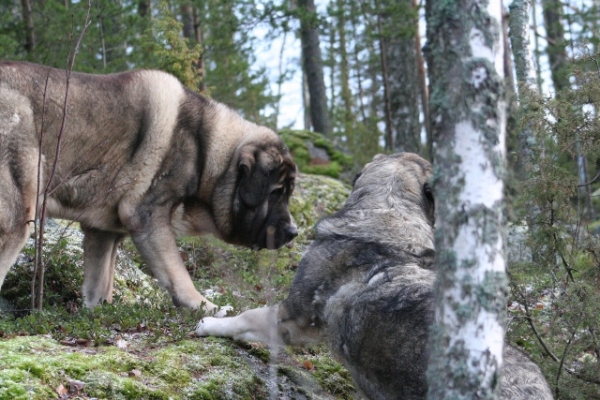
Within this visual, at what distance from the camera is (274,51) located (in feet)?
99.1

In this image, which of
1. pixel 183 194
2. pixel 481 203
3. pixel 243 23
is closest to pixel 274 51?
pixel 243 23

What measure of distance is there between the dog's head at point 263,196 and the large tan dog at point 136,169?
0.03 feet

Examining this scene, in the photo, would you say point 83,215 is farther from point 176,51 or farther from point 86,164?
point 176,51

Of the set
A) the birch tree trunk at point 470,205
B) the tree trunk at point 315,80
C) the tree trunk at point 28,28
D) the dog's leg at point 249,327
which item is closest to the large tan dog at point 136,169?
the dog's leg at point 249,327

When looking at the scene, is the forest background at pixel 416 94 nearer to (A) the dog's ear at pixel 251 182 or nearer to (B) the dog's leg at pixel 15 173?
(B) the dog's leg at pixel 15 173

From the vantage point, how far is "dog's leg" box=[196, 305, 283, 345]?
5.27 m

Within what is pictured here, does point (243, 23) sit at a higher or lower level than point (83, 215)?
higher

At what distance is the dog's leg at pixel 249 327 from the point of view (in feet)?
17.3

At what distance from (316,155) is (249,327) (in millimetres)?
9156

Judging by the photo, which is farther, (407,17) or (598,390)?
(407,17)

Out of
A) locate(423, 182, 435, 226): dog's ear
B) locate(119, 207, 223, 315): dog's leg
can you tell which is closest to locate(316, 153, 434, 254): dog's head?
locate(423, 182, 435, 226): dog's ear

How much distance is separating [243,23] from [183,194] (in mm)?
9614

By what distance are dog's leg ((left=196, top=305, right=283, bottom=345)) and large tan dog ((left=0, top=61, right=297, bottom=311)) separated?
1.72 feet

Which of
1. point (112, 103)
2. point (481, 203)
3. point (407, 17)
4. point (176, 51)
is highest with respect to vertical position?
point (407, 17)
